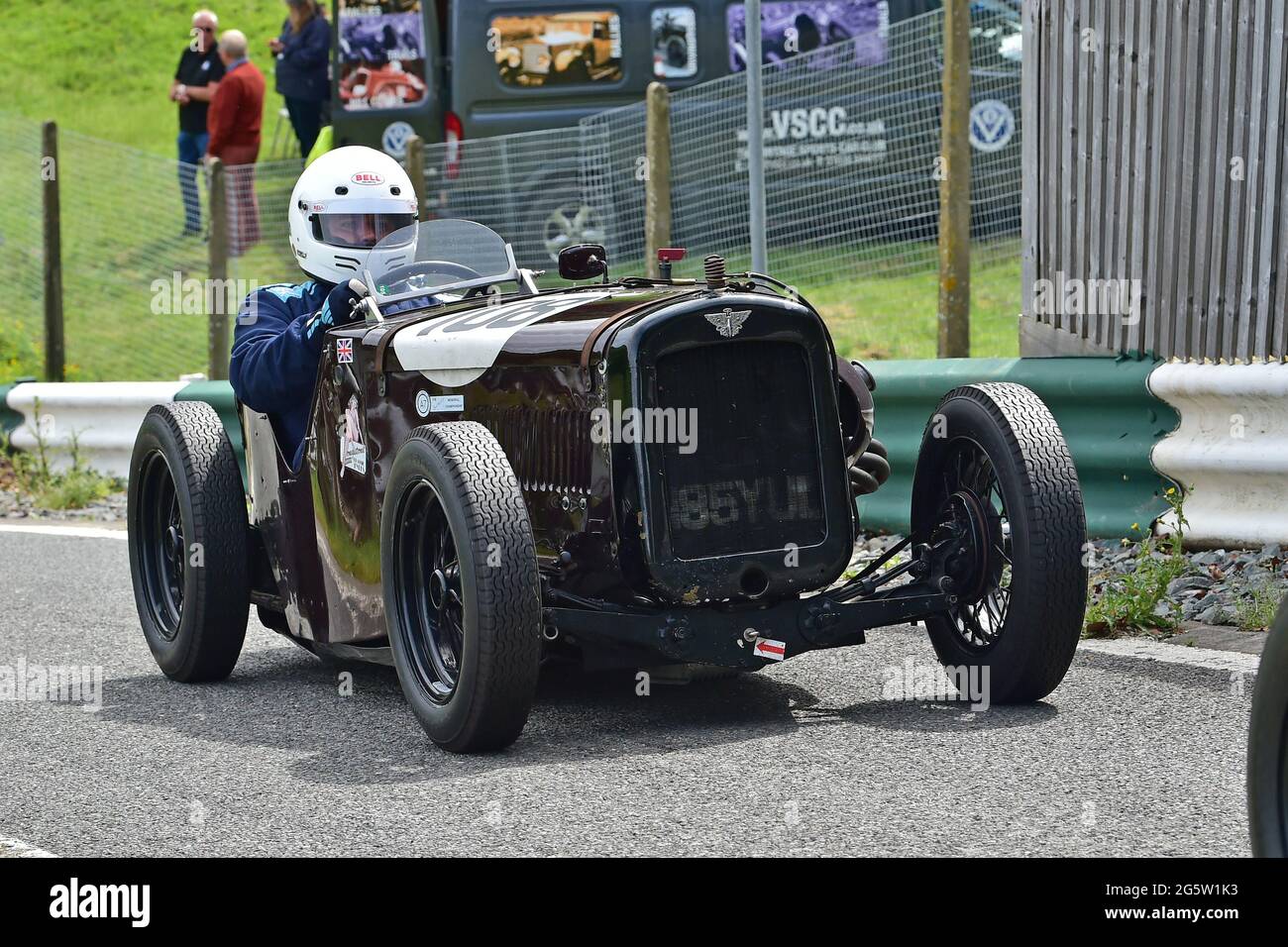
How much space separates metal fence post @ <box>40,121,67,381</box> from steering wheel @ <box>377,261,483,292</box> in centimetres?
843

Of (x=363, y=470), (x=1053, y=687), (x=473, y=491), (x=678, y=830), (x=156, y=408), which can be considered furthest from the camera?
(x=156, y=408)

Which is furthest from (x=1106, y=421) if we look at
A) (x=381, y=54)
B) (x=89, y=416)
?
(x=381, y=54)

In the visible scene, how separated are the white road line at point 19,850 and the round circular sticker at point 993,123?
10.5 metres

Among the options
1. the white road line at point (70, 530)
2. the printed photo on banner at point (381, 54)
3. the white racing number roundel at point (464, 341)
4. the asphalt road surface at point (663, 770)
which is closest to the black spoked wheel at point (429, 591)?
the asphalt road surface at point (663, 770)

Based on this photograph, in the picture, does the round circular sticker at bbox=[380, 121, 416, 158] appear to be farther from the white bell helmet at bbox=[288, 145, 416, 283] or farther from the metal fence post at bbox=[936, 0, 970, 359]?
the white bell helmet at bbox=[288, 145, 416, 283]

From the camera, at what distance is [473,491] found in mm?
4824

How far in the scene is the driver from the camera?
6125 millimetres

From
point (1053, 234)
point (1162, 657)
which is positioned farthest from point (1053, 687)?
point (1053, 234)

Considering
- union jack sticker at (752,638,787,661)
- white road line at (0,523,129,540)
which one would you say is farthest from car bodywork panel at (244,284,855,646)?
white road line at (0,523,129,540)

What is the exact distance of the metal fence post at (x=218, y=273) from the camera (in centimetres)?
1288

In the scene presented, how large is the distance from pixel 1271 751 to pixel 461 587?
2.32 meters

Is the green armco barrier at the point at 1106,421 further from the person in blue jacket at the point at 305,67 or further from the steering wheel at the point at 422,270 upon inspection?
the person in blue jacket at the point at 305,67
